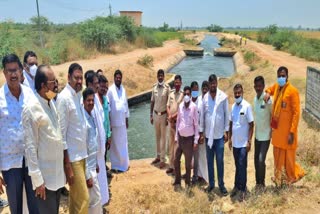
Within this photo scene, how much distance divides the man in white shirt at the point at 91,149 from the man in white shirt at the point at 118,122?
2049 millimetres

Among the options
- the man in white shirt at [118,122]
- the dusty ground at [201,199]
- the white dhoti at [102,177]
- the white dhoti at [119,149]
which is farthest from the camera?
the white dhoti at [119,149]

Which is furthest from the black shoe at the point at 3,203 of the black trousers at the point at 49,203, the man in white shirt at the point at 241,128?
the man in white shirt at the point at 241,128

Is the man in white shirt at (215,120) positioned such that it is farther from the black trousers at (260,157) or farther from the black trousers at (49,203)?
the black trousers at (49,203)

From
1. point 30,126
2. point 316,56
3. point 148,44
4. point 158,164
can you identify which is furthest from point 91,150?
point 148,44

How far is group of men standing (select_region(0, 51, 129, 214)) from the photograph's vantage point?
3.17 meters

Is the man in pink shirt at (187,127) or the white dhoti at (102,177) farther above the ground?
the man in pink shirt at (187,127)

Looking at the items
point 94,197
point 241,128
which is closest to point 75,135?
point 94,197

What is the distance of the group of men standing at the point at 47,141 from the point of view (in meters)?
3.17

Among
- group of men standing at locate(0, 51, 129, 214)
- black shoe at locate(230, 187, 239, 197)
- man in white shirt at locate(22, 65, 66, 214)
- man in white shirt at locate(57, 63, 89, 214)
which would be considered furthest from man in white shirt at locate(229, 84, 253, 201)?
man in white shirt at locate(22, 65, 66, 214)

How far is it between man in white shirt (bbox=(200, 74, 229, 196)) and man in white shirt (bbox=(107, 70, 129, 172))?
5.25ft

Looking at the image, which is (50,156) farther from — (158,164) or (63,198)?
(158,164)

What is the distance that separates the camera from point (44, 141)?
319cm

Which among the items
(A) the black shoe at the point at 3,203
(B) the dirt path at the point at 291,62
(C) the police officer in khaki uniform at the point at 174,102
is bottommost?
(A) the black shoe at the point at 3,203

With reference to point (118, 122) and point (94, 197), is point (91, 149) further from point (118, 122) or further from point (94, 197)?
point (118, 122)
